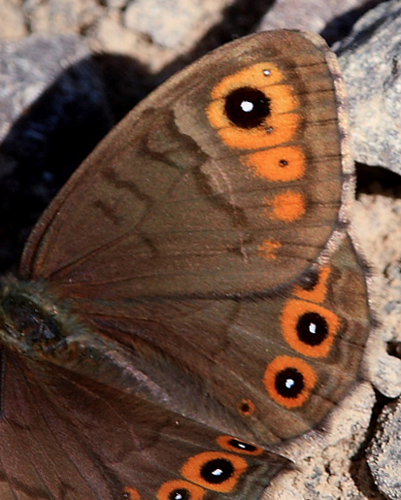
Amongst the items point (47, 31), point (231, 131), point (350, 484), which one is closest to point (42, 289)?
point (231, 131)

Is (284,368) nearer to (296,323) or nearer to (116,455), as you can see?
(296,323)

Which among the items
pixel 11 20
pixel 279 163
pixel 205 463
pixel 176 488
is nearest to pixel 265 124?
pixel 279 163

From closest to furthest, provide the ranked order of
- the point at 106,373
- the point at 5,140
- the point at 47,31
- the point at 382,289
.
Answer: the point at 106,373 → the point at 382,289 → the point at 5,140 → the point at 47,31

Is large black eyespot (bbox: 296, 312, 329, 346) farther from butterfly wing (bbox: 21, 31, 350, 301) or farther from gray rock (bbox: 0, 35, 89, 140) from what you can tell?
gray rock (bbox: 0, 35, 89, 140)

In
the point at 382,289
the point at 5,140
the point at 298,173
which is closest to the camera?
the point at 298,173

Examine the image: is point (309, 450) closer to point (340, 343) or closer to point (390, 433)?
point (390, 433)

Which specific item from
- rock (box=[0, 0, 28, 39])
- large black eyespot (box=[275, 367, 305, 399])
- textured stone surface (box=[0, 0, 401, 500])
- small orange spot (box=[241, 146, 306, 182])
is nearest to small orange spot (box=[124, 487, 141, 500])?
textured stone surface (box=[0, 0, 401, 500])
